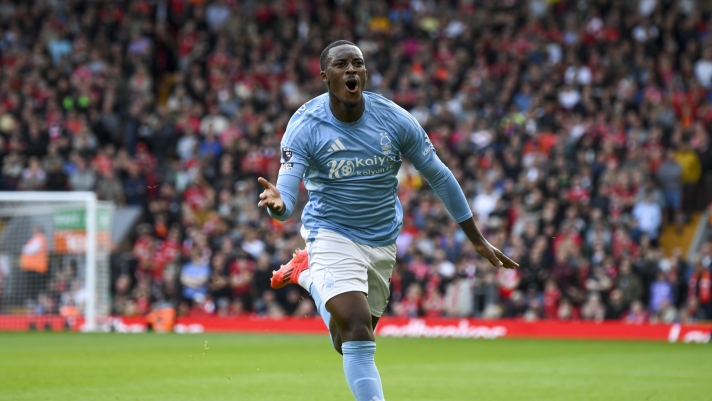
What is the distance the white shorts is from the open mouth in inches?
38.1

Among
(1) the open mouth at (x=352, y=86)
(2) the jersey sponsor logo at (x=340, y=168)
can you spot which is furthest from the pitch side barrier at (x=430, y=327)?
(1) the open mouth at (x=352, y=86)

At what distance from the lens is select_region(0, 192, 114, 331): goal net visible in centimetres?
2172

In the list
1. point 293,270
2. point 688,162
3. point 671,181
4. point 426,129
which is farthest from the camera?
point 426,129

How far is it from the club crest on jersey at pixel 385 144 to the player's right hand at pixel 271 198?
1.01m

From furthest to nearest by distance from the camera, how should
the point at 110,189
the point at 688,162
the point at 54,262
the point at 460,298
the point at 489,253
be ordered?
the point at 110,189 < the point at 54,262 < the point at 688,162 < the point at 460,298 < the point at 489,253

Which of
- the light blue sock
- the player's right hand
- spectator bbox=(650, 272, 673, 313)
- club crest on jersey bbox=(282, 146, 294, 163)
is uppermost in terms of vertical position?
club crest on jersey bbox=(282, 146, 294, 163)

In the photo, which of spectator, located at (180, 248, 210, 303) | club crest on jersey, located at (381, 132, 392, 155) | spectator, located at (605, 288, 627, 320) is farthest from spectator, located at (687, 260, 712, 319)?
club crest on jersey, located at (381, 132, 392, 155)

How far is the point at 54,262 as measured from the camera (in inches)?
874

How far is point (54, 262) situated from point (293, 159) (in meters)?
16.3

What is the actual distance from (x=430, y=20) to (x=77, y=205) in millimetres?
10184

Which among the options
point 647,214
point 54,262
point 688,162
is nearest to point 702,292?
point 647,214

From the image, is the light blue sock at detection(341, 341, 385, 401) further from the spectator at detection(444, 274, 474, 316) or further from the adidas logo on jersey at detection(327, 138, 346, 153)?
the spectator at detection(444, 274, 474, 316)

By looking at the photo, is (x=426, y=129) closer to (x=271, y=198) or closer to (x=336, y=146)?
(x=336, y=146)

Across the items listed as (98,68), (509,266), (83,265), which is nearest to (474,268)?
(83,265)
